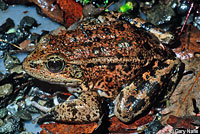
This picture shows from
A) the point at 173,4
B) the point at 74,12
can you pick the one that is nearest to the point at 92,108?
the point at 74,12

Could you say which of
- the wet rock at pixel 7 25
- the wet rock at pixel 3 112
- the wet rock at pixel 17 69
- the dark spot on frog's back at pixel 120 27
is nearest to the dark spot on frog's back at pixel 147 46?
the dark spot on frog's back at pixel 120 27

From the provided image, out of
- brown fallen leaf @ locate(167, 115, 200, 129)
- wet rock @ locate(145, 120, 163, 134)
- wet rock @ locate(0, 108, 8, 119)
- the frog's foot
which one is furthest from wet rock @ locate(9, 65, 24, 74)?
brown fallen leaf @ locate(167, 115, 200, 129)

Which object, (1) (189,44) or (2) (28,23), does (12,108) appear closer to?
(2) (28,23)

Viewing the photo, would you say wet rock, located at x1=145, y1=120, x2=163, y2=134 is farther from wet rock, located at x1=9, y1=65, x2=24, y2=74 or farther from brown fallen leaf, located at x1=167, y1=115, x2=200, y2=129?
wet rock, located at x1=9, y1=65, x2=24, y2=74

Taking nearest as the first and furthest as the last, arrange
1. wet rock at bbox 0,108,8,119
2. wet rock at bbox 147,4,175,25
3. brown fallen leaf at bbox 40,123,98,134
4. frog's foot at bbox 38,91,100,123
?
frog's foot at bbox 38,91,100,123, brown fallen leaf at bbox 40,123,98,134, wet rock at bbox 0,108,8,119, wet rock at bbox 147,4,175,25

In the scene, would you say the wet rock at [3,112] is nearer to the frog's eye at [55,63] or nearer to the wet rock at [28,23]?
the frog's eye at [55,63]

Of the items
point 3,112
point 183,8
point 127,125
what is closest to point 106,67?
point 127,125

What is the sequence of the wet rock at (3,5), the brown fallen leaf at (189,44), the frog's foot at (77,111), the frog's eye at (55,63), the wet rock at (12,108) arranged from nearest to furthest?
the frog's eye at (55,63) < the frog's foot at (77,111) < the wet rock at (12,108) < the brown fallen leaf at (189,44) < the wet rock at (3,5)
